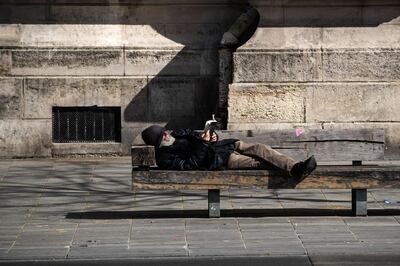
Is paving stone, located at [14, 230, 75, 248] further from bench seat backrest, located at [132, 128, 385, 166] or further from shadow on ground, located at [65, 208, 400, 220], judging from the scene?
bench seat backrest, located at [132, 128, 385, 166]

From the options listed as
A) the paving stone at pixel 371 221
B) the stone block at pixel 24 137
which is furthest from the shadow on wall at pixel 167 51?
the paving stone at pixel 371 221

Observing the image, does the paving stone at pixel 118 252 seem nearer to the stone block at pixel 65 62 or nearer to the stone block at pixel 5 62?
the stone block at pixel 65 62

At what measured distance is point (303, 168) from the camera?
8125mm

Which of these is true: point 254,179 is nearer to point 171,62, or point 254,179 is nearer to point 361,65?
point 361,65

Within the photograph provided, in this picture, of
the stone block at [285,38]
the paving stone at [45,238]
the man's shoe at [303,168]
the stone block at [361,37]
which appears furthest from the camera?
the stone block at [361,37]

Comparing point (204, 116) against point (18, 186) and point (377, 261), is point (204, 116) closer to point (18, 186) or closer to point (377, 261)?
point (18, 186)

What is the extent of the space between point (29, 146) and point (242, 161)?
483cm

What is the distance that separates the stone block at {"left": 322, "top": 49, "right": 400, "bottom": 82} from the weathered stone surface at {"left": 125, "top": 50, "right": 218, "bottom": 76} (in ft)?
5.52

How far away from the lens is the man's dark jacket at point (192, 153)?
27.6ft

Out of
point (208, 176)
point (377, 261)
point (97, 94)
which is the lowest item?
point (377, 261)

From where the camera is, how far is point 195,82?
12.6 meters

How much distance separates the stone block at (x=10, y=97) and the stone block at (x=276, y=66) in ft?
10.1

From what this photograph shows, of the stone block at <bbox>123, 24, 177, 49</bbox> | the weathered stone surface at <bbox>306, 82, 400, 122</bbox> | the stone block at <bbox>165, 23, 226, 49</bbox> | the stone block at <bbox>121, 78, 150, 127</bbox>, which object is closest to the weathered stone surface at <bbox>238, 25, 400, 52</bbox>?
the weathered stone surface at <bbox>306, 82, 400, 122</bbox>

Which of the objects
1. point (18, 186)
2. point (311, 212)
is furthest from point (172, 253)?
point (18, 186)
